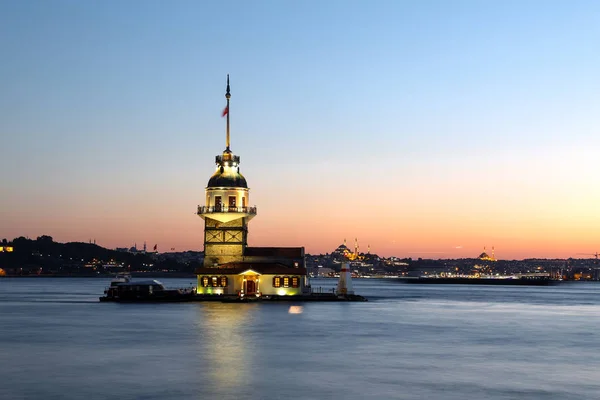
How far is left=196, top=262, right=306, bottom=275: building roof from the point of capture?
299ft

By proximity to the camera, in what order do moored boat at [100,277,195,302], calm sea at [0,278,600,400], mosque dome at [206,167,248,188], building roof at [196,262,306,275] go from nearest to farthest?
calm sea at [0,278,600,400], building roof at [196,262,306,275], moored boat at [100,277,195,302], mosque dome at [206,167,248,188]

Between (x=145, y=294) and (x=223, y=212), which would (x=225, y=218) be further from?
(x=145, y=294)

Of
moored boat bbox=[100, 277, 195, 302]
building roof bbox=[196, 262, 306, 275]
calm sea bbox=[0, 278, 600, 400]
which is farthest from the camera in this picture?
moored boat bbox=[100, 277, 195, 302]

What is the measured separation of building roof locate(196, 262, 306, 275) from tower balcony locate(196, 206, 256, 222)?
4.96 metres

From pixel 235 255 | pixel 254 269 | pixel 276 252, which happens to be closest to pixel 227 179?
pixel 235 255

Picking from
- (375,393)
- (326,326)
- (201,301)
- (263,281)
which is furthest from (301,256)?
(375,393)

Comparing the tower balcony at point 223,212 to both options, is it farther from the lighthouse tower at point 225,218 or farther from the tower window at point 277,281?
the tower window at point 277,281

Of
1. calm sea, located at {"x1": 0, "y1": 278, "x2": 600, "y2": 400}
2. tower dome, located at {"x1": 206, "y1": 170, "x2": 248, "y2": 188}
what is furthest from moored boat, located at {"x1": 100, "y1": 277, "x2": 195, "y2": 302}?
calm sea, located at {"x1": 0, "y1": 278, "x2": 600, "y2": 400}

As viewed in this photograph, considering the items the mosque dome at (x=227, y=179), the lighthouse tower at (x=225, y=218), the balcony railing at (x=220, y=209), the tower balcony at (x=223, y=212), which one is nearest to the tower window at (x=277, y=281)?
the lighthouse tower at (x=225, y=218)

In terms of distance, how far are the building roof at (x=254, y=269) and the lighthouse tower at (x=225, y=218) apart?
3.85 feet

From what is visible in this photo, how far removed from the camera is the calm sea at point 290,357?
107 feet

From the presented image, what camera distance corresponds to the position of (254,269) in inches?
3570

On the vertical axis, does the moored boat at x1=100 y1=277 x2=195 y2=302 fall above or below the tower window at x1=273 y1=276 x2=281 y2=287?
below

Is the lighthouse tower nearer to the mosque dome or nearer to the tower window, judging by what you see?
the mosque dome
